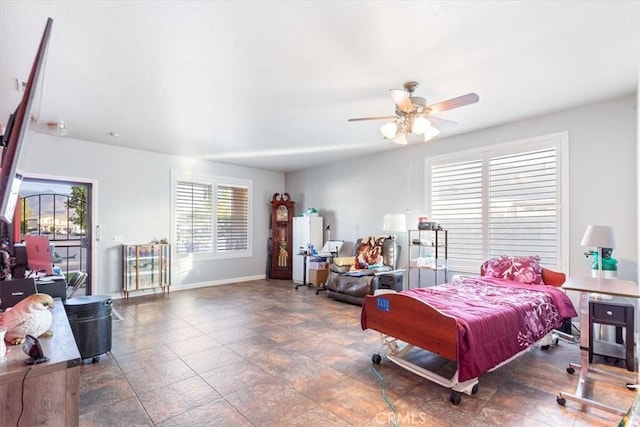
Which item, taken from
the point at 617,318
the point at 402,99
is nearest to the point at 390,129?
the point at 402,99

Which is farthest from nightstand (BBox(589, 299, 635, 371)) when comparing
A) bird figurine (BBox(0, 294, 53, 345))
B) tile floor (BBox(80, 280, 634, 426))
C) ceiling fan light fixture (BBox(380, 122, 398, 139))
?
bird figurine (BBox(0, 294, 53, 345))

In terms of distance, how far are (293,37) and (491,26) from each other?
4.61ft

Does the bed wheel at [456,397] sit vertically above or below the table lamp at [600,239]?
below

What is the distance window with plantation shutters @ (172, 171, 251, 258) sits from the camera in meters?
6.33

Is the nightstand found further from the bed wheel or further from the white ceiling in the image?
the white ceiling

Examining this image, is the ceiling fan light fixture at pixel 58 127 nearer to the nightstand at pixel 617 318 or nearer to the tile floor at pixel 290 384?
the tile floor at pixel 290 384

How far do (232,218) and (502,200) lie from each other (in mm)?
5294

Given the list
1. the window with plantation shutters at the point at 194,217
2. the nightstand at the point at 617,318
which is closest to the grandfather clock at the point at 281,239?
the window with plantation shutters at the point at 194,217

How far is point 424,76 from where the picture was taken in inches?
115

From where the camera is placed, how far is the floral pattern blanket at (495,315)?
7.43ft

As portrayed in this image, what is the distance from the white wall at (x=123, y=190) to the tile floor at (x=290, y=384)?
1844mm

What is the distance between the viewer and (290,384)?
255cm

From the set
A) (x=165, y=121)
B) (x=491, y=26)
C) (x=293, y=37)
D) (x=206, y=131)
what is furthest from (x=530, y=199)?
(x=165, y=121)

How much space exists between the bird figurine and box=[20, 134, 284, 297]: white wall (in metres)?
4.37
